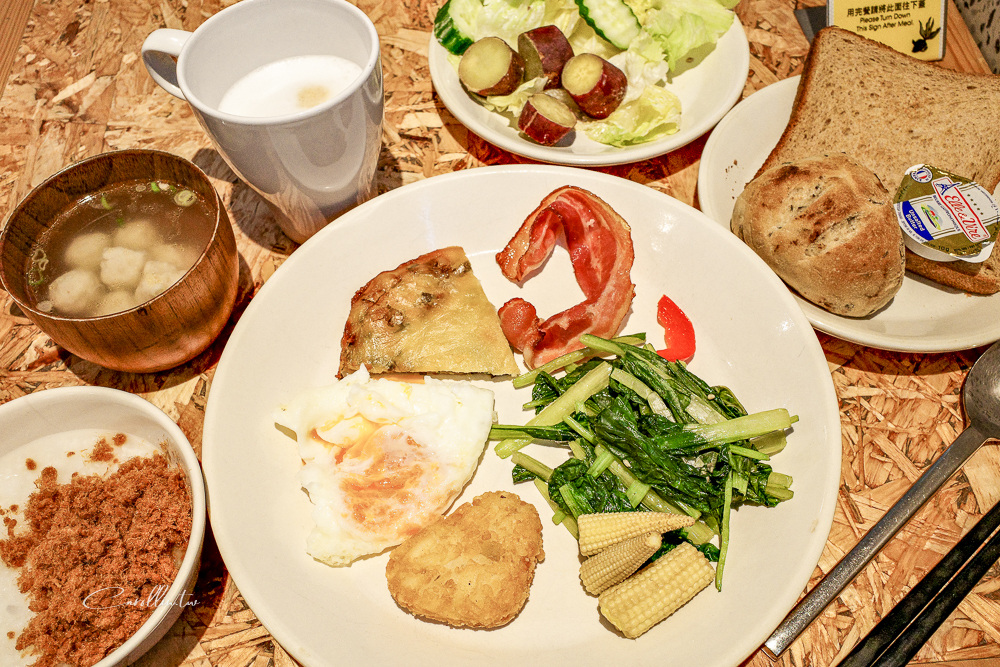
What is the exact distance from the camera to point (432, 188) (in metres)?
2.78

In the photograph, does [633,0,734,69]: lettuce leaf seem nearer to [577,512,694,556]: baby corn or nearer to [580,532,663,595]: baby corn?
[577,512,694,556]: baby corn

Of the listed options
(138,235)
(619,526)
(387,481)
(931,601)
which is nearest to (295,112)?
(138,235)

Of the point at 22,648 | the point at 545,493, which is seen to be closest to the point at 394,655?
the point at 545,493

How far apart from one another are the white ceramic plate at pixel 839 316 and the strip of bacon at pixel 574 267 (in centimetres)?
53

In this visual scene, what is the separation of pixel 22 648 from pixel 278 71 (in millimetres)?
2189

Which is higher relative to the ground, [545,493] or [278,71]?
[278,71]

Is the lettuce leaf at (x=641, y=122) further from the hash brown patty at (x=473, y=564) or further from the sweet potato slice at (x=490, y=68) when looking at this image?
the hash brown patty at (x=473, y=564)

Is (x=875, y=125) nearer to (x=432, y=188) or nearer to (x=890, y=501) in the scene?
(x=890, y=501)

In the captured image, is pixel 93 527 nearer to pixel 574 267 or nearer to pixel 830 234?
pixel 574 267

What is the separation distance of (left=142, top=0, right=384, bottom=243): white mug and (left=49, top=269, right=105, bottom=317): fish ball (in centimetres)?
67

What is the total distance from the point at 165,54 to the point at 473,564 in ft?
7.34

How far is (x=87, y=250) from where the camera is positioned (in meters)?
2.32

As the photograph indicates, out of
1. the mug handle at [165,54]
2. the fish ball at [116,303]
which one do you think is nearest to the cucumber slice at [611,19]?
the mug handle at [165,54]

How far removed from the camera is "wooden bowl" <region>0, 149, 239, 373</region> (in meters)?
2.04
